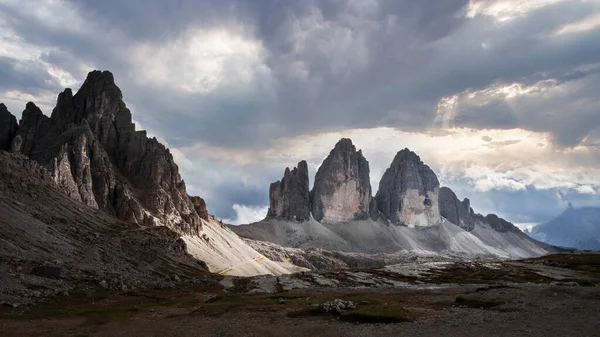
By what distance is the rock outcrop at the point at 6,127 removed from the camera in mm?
164500

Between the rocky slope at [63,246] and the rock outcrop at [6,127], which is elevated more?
the rock outcrop at [6,127]

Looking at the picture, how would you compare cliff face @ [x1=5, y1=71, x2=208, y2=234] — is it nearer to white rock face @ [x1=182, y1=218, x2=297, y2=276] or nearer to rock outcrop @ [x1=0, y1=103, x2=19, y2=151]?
rock outcrop @ [x1=0, y1=103, x2=19, y2=151]

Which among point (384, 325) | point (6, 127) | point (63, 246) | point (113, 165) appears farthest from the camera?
point (113, 165)

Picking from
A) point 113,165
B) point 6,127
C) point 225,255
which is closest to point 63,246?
point 225,255

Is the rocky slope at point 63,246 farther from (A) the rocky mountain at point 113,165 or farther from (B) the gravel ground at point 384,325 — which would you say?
(B) the gravel ground at point 384,325

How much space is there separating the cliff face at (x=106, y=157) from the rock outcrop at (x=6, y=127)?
2605 millimetres

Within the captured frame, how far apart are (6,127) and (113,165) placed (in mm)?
42480

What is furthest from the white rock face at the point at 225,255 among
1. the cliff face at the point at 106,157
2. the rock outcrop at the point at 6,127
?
the rock outcrop at the point at 6,127

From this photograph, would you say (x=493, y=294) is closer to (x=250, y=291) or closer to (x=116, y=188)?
(x=250, y=291)

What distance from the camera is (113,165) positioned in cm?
18138

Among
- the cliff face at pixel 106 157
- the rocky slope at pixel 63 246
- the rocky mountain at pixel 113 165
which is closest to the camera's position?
the rocky slope at pixel 63 246

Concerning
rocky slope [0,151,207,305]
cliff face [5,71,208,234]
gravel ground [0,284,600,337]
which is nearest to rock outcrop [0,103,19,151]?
cliff face [5,71,208,234]

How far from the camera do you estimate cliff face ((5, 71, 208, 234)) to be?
483 ft

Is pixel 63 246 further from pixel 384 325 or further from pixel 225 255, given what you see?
pixel 225 255
